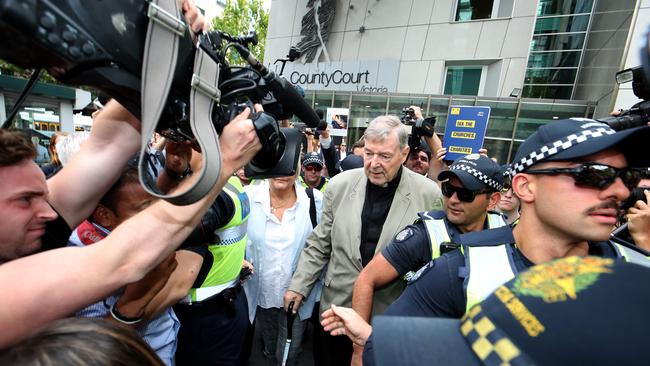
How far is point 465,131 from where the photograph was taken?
156 inches

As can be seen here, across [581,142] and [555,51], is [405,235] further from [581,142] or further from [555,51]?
[555,51]

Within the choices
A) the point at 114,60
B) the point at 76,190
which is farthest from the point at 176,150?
the point at 114,60

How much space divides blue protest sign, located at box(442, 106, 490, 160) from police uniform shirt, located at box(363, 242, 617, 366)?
2668 mm

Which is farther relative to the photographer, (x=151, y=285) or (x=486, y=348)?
(x=151, y=285)

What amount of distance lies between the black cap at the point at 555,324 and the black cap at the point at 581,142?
0.73 metres

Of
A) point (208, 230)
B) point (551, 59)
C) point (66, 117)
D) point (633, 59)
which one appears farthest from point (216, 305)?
point (551, 59)

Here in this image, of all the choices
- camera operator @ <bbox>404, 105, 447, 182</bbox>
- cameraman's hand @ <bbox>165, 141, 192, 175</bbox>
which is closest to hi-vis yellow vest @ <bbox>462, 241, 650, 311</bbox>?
cameraman's hand @ <bbox>165, 141, 192, 175</bbox>

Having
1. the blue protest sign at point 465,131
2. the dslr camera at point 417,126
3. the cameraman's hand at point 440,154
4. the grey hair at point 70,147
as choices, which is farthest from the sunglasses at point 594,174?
the grey hair at point 70,147

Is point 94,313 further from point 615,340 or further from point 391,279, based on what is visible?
point 615,340

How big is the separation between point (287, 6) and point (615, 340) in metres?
20.8

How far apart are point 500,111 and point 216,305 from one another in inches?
522

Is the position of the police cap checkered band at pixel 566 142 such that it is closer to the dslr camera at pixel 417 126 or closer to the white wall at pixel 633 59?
the dslr camera at pixel 417 126

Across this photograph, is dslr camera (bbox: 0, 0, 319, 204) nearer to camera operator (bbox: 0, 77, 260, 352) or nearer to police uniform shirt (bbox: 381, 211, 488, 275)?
camera operator (bbox: 0, 77, 260, 352)

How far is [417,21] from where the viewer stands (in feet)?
47.6
